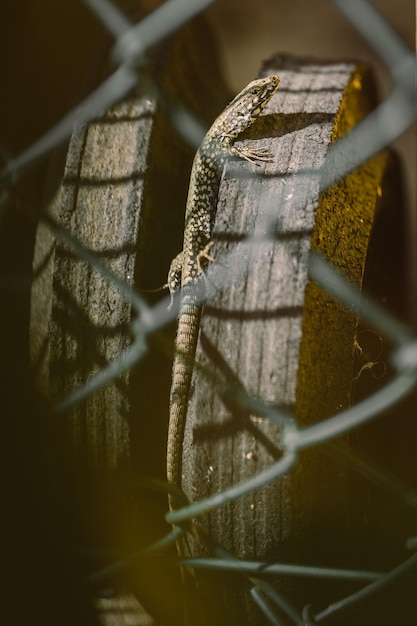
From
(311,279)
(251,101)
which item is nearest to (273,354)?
(311,279)

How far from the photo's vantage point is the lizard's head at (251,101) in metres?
1.32

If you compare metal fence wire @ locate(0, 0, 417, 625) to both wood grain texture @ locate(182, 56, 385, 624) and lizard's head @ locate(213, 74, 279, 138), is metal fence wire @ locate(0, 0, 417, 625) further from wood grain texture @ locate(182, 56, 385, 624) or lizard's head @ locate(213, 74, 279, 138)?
lizard's head @ locate(213, 74, 279, 138)

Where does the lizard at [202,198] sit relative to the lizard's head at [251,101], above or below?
below

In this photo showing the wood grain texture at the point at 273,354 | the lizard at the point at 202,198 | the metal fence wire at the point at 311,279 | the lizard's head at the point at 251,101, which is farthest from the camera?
the lizard's head at the point at 251,101

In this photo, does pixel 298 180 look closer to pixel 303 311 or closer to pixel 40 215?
pixel 303 311

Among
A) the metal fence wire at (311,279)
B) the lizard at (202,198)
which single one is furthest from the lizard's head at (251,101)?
the metal fence wire at (311,279)

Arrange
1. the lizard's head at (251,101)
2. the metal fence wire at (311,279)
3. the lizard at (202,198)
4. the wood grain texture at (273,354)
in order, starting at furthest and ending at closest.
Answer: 1. the lizard's head at (251,101)
2. the lizard at (202,198)
3. the wood grain texture at (273,354)
4. the metal fence wire at (311,279)

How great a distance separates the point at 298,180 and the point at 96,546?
0.92m

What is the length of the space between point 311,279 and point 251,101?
0.62 metres

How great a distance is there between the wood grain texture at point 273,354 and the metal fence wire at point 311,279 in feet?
0.08

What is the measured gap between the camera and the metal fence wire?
2.05ft

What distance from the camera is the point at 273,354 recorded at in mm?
928

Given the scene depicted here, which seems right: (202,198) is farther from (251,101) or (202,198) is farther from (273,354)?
(273,354)

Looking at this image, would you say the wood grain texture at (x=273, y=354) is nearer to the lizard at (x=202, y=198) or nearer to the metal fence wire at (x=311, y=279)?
the metal fence wire at (x=311, y=279)
